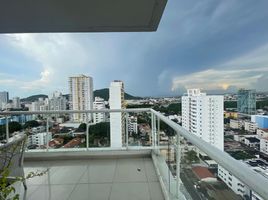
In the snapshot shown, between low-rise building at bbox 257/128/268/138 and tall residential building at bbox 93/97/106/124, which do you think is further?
tall residential building at bbox 93/97/106/124

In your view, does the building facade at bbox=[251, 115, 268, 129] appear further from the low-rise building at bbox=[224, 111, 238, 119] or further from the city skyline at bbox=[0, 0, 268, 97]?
the city skyline at bbox=[0, 0, 268, 97]

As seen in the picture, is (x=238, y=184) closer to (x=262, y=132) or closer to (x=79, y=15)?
(x=262, y=132)

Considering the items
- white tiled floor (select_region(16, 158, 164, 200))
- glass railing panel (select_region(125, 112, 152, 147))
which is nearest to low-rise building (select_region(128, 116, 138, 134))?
glass railing panel (select_region(125, 112, 152, 147))

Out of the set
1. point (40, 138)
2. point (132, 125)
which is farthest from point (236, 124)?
point (40, 138)

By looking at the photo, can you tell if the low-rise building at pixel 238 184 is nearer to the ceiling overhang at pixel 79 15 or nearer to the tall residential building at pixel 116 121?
the ceiling overhang at pixel 79 15

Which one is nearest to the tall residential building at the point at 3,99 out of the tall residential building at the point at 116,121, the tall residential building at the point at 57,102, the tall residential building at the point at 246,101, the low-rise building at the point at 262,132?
the tall residential building at the point at 57,102

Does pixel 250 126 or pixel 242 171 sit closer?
pixel 242 171

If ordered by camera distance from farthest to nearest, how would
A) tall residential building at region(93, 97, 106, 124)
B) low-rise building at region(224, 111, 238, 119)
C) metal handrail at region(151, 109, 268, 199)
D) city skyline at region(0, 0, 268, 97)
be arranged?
1. city skyline at region(0, 0, 268, 97)
2. tall residential building at region(93, 97, 106, 124)
3. low-rise building at region(224, 111, 238, 119)
4. metal handrail at region(151, 109, 268, 199)
